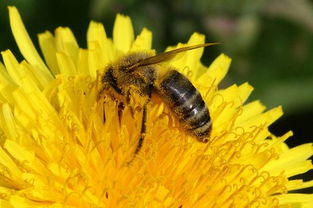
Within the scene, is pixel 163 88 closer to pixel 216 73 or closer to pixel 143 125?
pixel 143 125

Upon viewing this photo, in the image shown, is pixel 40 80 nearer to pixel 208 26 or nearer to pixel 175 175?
pixel 175 175

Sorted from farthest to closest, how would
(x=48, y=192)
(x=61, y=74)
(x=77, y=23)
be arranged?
(x=77, y=23) → (x=61, y=74) → (x=48, y=192)

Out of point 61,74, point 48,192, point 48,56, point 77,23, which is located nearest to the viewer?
point 48,192

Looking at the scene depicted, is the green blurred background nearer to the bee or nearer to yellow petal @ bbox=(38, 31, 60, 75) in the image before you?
yellow petal @ bbox=(38, 31, 60, 75)

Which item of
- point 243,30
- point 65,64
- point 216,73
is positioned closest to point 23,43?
point 65,64

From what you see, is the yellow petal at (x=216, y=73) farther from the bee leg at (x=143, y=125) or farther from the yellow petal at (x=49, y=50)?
the yellow petal at (x=49, y=50)

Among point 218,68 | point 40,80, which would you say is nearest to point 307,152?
point 218,68
